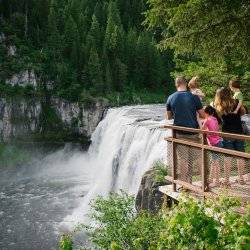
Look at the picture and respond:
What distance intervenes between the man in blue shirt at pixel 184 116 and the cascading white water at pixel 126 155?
33.3 ft

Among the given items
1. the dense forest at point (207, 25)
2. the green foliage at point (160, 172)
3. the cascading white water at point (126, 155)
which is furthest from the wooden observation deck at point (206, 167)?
the cascading white water at point (126, 155)

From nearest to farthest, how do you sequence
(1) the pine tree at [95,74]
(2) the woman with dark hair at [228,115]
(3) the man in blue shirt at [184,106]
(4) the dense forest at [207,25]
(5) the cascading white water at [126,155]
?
(2) the woman with dark hair at [228,115] → (3) the man in blue shirt at [184,106] → (4) the dense forest at [207,25] → (5) the cascading white water at [126,155] → (1) the pine tree at [95,74]

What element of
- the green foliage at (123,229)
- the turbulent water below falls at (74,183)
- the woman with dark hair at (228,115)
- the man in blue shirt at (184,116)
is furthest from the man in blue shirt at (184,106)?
the turbulent water below falls at (74,183)

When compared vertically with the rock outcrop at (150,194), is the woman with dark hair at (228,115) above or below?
above

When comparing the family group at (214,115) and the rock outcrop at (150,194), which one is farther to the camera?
the rock outcrop at (150,194)

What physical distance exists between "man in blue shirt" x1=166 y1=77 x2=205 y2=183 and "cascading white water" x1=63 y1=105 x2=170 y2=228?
10.1 meters

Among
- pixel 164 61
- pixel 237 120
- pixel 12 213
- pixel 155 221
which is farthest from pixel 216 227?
pixel 164 61

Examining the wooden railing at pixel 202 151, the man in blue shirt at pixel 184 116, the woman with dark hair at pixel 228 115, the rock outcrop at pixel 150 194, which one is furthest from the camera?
the rock outcrop at pixel 150 194

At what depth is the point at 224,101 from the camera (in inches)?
344

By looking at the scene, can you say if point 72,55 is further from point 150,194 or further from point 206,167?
point 206,167

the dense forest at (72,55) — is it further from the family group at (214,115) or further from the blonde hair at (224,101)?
the blonde hair at (224,101)

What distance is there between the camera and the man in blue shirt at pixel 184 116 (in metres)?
9.05

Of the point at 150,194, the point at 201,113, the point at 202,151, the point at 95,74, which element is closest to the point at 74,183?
the point at 150,194

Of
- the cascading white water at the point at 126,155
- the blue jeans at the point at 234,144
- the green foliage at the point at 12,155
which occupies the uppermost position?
the blue jeans at the point at 234,144
